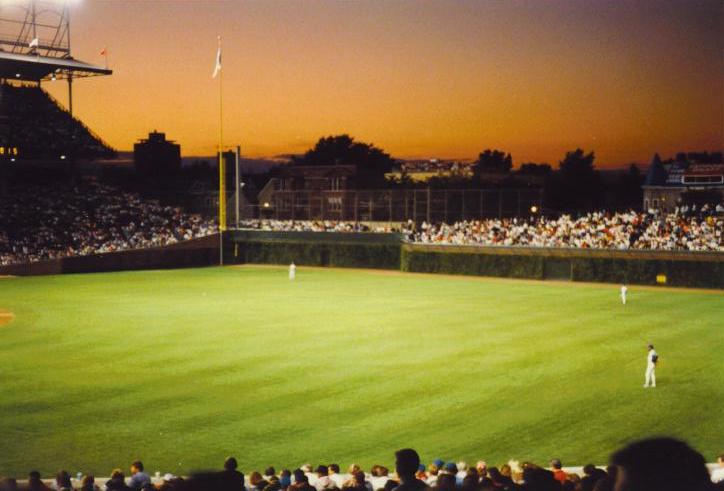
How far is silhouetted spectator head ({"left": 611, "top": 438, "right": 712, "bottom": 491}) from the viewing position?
2.51m

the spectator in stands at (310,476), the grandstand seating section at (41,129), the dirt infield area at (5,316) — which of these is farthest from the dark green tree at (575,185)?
the spectator in stands at (310,476)

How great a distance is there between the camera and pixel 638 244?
42.3 m

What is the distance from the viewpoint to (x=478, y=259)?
47.0 meters

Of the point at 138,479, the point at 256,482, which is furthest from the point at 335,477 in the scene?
the point at 138,479

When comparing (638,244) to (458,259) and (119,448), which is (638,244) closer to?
(458,259)

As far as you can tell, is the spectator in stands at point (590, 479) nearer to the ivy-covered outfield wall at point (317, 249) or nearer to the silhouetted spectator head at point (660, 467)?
the silhouetted spectator head at point (660, 467)

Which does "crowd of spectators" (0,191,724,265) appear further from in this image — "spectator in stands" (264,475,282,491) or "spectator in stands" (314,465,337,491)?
"spectator in stands" (264,475,282,491)

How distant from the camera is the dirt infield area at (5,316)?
2851 cm

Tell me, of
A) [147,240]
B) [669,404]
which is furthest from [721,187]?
[669,404]

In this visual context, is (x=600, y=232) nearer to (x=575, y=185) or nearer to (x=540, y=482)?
(x=540, y=482)

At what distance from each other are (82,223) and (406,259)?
24025 millimetres

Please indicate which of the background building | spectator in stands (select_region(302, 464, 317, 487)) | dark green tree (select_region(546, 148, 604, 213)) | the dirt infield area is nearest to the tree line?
dark green tree (select_region(546, 148, 604, 213))

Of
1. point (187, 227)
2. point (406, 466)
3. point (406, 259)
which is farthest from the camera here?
point (187, 227)

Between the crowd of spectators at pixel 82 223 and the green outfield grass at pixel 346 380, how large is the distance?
19.1m
